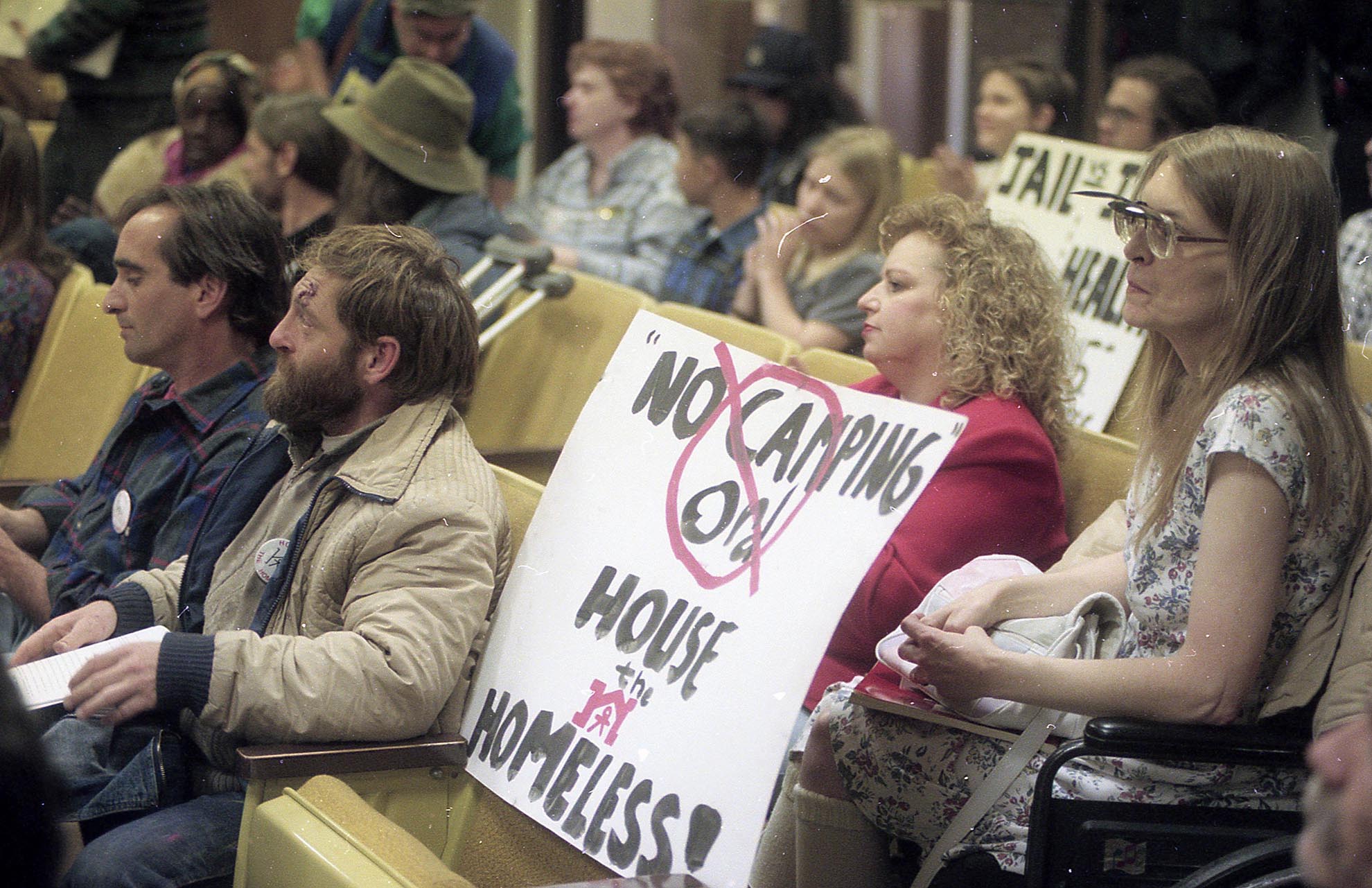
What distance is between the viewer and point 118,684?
6.05 feet

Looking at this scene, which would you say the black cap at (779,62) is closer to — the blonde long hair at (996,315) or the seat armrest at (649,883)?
the blonde long hair at (996,315)

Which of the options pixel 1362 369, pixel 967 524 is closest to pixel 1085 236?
pixel 1362 369

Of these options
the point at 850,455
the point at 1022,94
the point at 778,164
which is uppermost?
the point at 850,455

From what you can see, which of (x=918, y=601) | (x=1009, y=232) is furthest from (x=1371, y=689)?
(x=1009, y=232)

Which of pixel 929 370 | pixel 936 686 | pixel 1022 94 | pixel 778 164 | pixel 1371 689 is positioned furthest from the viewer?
pixel 778 164

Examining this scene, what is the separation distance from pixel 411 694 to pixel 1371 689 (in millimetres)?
1168

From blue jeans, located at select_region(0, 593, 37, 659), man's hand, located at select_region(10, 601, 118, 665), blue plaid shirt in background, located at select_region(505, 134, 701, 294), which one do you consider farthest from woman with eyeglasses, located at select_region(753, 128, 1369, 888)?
blue plaid shirt in background, located at select_region(505, 134, 701, 294)

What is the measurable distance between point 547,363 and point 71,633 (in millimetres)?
1420

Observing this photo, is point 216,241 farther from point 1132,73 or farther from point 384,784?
point 1132,73

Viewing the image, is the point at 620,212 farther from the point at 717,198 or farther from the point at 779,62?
the point at 779,62

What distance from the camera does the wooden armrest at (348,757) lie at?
1.76 metres

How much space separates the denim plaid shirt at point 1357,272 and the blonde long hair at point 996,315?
2.07ft

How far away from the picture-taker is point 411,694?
1883 millimetres

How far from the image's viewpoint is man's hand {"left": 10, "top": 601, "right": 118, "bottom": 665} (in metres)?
2.13
